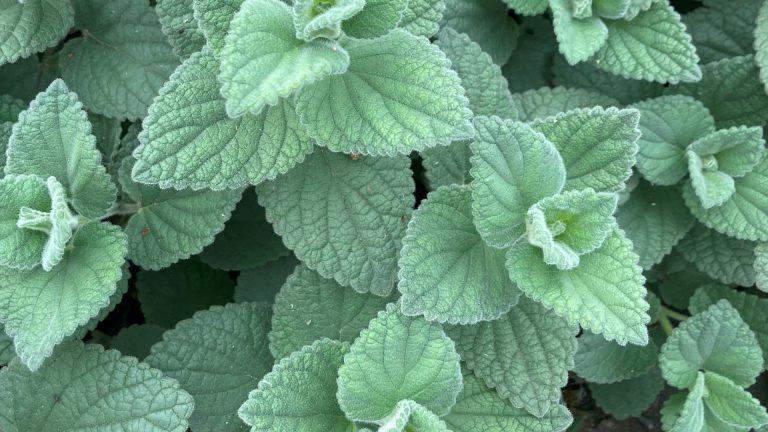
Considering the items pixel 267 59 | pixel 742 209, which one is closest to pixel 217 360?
pixel 267 59

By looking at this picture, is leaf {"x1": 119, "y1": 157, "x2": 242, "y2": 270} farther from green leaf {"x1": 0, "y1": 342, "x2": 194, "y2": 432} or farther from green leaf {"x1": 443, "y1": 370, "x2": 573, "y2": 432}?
green leaf {"x1": 443, "y1": 370, "x2": 573, "y2": 432}

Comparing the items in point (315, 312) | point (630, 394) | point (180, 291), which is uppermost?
point (315, 312)

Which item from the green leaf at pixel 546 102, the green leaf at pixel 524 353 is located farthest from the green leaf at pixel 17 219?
the green leaf at pixel 546 102

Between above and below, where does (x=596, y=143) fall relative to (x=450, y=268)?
above

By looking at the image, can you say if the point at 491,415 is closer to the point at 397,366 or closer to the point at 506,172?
the point at 397,366

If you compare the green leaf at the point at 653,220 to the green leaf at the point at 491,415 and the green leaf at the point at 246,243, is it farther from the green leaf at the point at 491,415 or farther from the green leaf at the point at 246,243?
the green leaf at the point at 246,243
